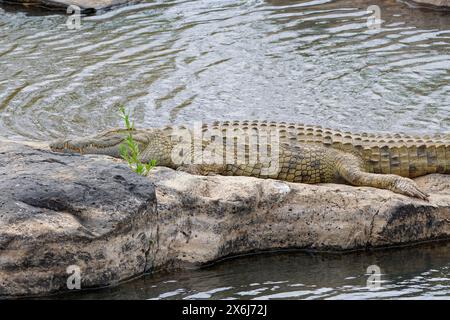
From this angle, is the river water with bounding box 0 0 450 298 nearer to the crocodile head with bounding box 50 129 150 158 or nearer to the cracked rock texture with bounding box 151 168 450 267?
the cracked rock texture with bounding box 151 168 450 267

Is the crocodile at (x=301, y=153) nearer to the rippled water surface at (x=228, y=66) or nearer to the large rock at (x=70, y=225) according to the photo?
the large rock at (x=70, y=225)

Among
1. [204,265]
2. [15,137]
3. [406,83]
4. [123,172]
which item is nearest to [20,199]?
[123,172]

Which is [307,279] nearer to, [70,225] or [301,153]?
[70,225]

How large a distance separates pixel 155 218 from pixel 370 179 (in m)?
1.97

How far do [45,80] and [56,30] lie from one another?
2744mm

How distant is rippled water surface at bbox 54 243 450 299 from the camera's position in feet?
18.2

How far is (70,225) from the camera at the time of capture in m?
5.46

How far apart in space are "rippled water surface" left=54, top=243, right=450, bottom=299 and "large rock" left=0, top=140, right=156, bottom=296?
17 cm

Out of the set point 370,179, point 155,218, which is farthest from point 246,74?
point 155,218

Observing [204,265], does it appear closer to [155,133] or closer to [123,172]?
[123,172]

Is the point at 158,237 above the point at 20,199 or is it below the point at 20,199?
below

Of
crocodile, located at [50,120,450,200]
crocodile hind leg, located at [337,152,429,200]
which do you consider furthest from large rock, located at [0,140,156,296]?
crocodile hind leg, located at [337,152,429,200]

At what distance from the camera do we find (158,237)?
5.88 metres

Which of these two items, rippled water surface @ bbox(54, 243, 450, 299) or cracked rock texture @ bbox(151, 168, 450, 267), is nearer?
rippled water surface @ bbox(54, 243, 450, 299)
